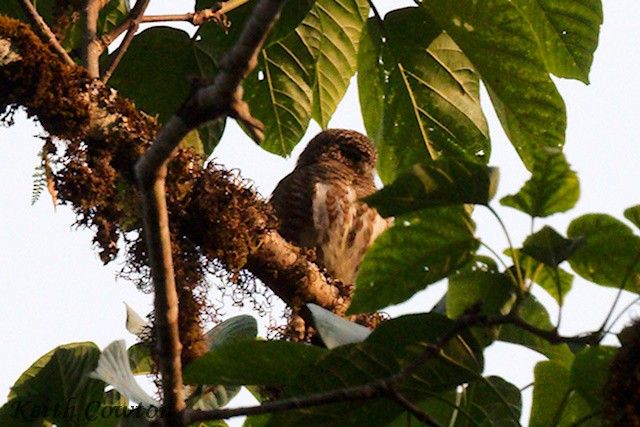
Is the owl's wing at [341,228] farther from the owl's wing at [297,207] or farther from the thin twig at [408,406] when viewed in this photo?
the thin twig at [408,406]

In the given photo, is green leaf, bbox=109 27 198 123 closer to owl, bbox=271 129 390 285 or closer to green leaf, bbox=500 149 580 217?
owl, bbox=271 129 390 285

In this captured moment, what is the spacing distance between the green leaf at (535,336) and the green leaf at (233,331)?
0.87m

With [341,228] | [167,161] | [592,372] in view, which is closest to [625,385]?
[592,372]

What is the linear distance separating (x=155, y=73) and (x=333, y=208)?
4.92 ft

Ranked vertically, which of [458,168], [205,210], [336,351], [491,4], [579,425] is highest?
[491,4]

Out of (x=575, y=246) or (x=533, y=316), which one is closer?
(x=575, y=246)

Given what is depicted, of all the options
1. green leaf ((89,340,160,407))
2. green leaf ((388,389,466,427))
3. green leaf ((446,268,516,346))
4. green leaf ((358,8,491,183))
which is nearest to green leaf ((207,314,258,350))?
green leaf ((89,340,160,407))

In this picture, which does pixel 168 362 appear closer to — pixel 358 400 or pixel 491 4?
pixel 358 400

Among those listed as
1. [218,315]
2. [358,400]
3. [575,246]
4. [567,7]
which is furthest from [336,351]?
[567,7]

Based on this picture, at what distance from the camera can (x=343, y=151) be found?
501 centimetres

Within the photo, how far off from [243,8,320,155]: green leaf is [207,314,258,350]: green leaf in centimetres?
55

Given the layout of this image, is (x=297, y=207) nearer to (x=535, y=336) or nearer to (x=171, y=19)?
(x=171, y=19)

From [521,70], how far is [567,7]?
25 centimetres

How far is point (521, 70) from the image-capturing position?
104 inches
